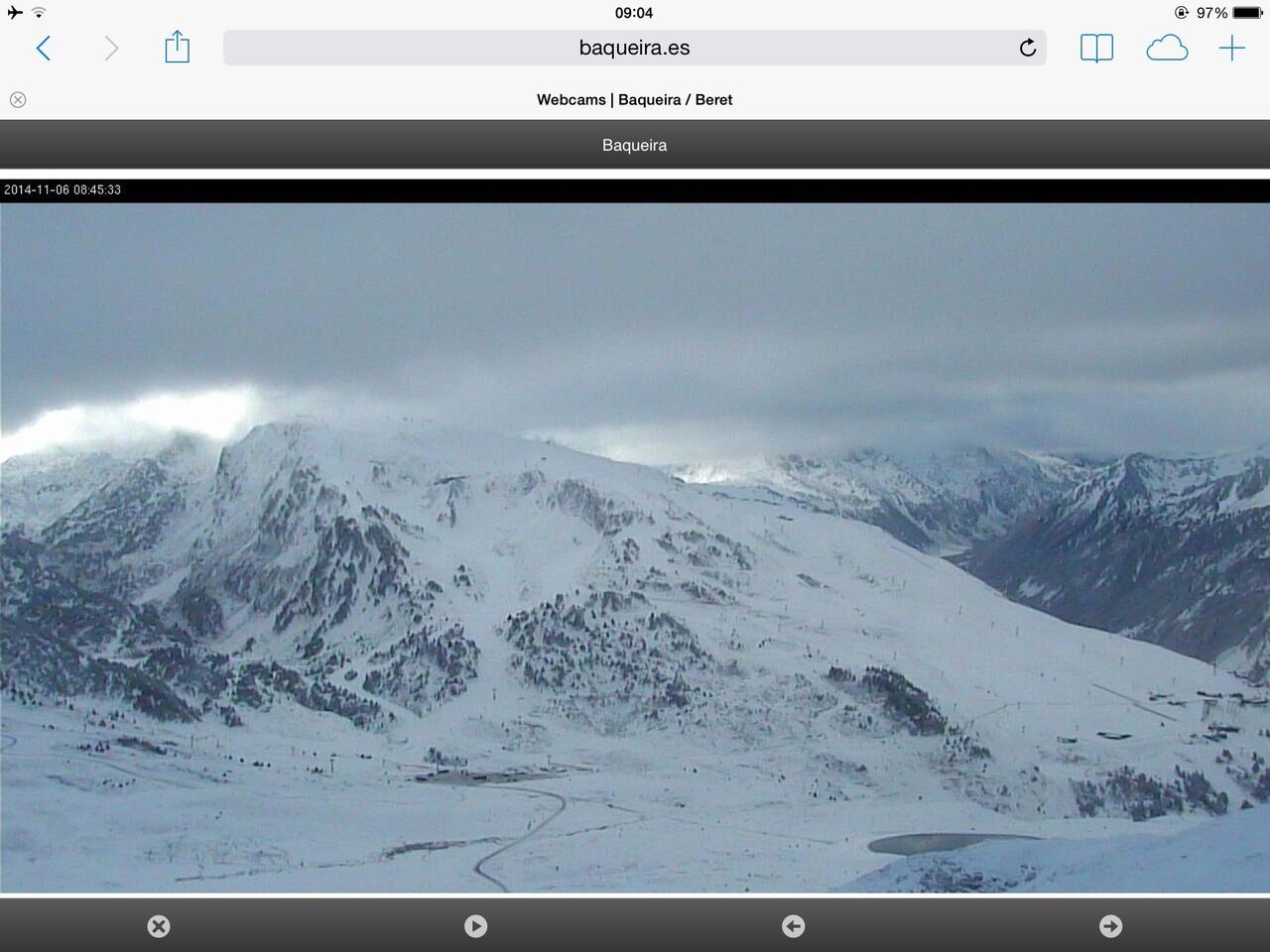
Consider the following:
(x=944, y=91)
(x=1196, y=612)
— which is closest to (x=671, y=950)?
(x=944, y=91)

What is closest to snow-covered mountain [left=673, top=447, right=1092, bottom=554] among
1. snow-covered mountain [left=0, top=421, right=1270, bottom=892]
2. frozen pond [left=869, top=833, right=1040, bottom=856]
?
snow-covered mountain [left=0, top=421, right=1270, bottom=892]

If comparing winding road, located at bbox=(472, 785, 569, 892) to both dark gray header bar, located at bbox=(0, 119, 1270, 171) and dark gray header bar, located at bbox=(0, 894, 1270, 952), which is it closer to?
dark gray header bar, located at bbox=(0, 894, 1270, 952)

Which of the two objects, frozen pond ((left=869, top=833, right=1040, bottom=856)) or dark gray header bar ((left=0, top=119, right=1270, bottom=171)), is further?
frozen pond ((left=869, top=833, right=1040, bottom=856))

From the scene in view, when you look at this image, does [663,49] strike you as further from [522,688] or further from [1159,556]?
[1159,556]

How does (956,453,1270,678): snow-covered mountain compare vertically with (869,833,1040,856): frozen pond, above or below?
above

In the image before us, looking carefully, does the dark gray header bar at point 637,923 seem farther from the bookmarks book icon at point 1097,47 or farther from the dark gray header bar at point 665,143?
the bookmarks book icon at point 1097,47

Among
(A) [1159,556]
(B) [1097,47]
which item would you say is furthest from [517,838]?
(A) [1159,556]

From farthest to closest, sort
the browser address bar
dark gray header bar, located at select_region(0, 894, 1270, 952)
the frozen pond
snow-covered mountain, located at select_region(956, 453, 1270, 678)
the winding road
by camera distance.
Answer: snow-covered mountain, located at select_region(956, 453, 1270, 678)
the frozen pond
the winding road
the browser address bar
dark gray header bar, located at select_region(0, 894, 1270, 952)
